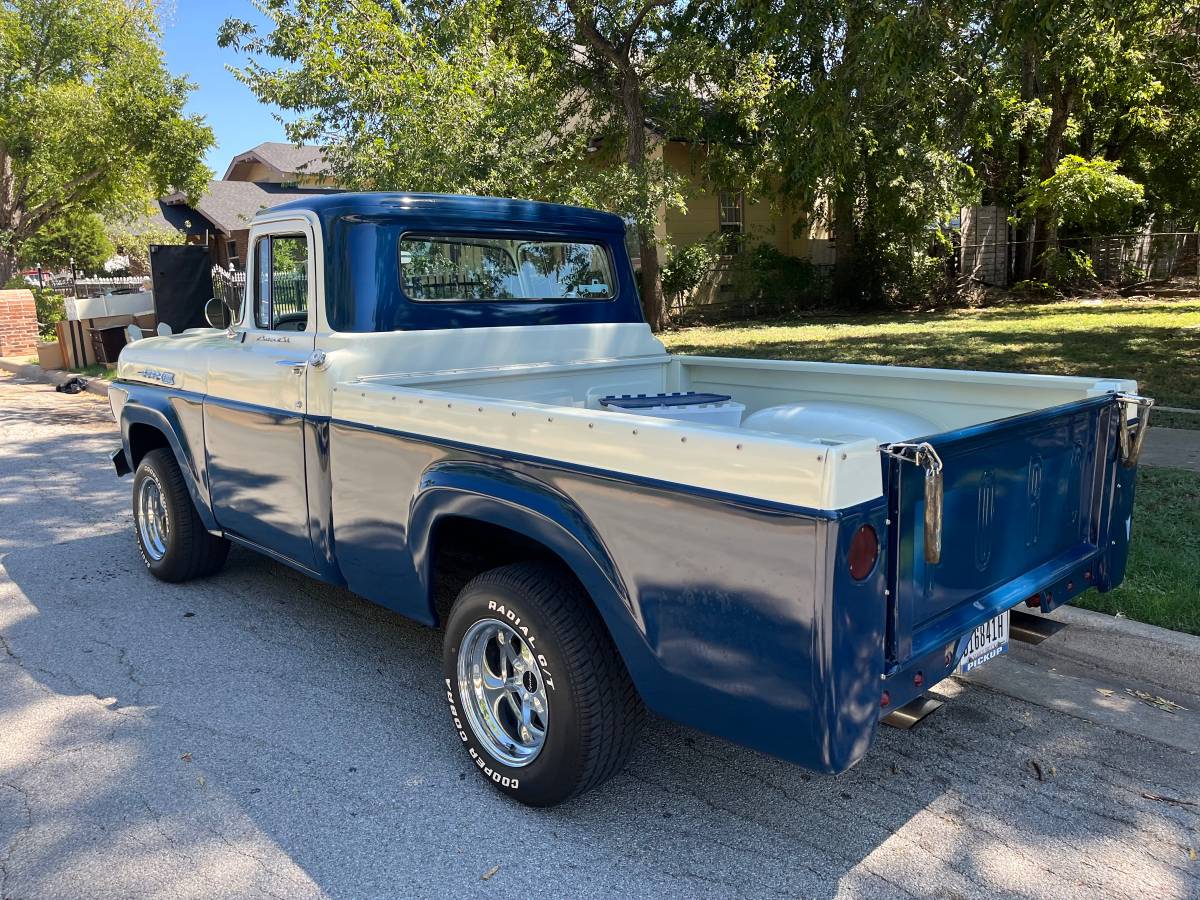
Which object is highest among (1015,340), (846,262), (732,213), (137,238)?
(137,238)

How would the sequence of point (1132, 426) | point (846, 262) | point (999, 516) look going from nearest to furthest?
point (999, 516)
point (1132, 426)
point (846, 262)

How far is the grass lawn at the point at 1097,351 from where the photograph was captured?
4512 mm

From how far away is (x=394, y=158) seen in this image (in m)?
10.3

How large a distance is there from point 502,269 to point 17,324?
62.7 feet

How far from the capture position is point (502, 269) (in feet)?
15.3

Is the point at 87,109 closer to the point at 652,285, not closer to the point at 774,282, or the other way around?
the point at 652,285

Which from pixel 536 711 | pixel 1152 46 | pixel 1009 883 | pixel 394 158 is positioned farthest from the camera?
pixel 1152 46

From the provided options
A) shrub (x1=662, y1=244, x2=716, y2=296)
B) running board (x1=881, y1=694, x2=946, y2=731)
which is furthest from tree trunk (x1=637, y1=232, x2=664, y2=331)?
running board (x1=881, y1=694, x2=946, y2=731)

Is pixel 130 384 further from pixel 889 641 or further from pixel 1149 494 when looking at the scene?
pixel 1149 494

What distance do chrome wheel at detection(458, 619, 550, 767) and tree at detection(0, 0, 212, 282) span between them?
20.7 m

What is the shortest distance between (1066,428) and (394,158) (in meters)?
8.64

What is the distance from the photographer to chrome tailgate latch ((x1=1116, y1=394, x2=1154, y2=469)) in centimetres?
339

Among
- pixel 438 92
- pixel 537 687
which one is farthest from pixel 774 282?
pixel 537 687

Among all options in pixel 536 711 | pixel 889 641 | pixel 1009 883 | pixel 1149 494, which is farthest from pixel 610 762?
pixel 1149 494
